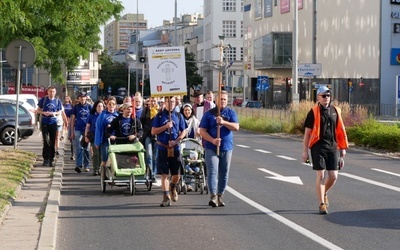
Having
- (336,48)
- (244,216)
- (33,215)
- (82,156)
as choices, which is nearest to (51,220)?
(33,215)

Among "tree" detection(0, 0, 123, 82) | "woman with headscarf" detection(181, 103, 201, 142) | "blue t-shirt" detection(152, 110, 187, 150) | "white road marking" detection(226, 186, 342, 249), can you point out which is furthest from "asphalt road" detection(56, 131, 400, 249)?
"tree" detection(0, 0, 123, 82)

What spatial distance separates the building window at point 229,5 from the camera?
143 metres

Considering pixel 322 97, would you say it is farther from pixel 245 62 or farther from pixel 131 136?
pixel 245 62

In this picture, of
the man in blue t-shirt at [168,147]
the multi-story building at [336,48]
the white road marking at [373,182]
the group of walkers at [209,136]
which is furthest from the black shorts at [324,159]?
the multi-story building at [336,48]

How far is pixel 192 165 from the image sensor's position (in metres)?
15.4

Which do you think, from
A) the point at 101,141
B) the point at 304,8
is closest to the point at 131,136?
the point at 101,141

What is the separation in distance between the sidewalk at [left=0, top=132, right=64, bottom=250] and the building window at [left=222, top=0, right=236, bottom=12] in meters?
126

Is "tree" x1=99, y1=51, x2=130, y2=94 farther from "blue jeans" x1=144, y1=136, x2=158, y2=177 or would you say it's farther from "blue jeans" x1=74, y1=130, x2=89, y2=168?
"blue jeans" x1=144, y1=136, x2=158, y2=177

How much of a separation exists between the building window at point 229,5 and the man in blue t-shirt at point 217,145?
130268mm

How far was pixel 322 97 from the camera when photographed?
12.8 metres

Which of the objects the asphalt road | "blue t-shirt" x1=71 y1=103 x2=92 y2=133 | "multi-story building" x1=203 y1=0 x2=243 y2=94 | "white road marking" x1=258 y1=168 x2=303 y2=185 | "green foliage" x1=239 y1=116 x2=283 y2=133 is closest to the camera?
the asphalt road

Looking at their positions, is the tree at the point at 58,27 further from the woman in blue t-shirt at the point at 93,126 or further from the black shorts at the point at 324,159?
the black shorts at the point at 324,159

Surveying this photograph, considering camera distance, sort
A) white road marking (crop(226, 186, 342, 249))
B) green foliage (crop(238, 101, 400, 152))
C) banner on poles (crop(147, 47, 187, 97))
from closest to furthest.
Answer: white road marking (crop(226, 186, 342, 249)) < banner on poles (crop(147, 47, 187, 97)) < green foliage (crop(238, 101, 400, 152))

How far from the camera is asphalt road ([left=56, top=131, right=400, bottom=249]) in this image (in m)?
10.3
